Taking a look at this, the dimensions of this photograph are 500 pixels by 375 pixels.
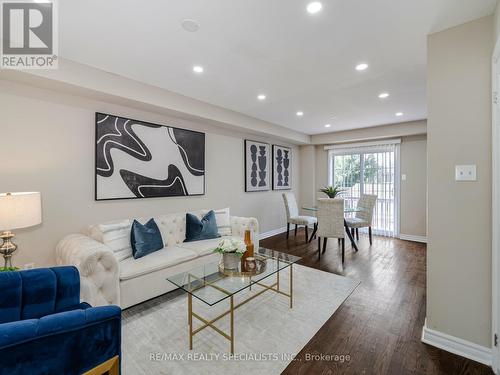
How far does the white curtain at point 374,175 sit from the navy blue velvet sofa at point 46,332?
5.86 m

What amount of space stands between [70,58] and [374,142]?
18.8 ft

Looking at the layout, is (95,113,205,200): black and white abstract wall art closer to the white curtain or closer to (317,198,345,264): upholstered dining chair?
(317,198,345,264): upholstered dining chair

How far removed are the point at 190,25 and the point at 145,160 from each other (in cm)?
191

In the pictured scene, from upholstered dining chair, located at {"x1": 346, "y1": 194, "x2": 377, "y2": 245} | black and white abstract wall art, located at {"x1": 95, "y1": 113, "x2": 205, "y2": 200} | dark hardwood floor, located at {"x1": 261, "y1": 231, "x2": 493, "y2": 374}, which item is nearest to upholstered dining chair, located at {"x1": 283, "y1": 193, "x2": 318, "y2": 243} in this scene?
upholstered dining chair, located at {"x1": 346, "y1": 194, "x2": 377, "y2": 245}

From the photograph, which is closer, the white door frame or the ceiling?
the white door frame

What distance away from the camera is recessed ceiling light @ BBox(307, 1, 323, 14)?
64.3 inches

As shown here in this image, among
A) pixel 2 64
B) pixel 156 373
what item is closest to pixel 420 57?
pixel 156 373

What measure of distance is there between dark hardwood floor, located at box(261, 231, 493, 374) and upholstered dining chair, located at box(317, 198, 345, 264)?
1.43ft

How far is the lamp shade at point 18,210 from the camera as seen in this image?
1860mm

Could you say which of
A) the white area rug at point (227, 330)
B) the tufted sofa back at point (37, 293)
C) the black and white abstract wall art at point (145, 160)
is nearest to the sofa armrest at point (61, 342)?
the tufted sofa back at point (37, 293)

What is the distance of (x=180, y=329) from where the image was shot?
2.11m

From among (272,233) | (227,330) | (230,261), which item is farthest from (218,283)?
(272,233)

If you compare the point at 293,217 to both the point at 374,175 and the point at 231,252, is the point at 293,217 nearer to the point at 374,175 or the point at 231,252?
the point at 374,175

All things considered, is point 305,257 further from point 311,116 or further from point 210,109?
point 210,109
